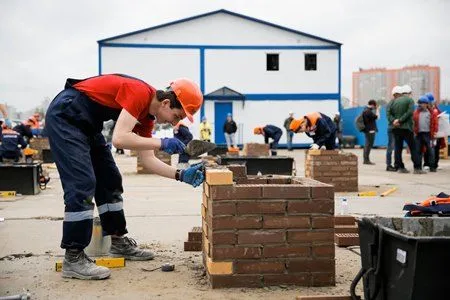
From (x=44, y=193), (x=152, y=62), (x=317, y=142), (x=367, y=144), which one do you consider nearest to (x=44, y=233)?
(x=44, y=193)

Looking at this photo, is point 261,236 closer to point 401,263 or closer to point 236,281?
point 236,281

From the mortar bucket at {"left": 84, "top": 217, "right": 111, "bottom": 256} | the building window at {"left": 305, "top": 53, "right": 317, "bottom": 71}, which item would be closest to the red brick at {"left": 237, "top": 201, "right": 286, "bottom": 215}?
the mortar bucket at {"left": 84, "top": 217, "right": 111, "bottom": 256}

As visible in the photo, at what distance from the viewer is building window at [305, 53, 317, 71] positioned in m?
36.2

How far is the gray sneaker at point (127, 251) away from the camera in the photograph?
530 cm

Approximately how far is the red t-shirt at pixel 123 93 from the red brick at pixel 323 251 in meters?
1.67

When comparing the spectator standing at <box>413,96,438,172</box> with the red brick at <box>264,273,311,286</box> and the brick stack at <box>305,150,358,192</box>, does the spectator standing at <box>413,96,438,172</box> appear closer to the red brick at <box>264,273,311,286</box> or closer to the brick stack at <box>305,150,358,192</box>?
the brick stack at <box>305,150,358,192</box>

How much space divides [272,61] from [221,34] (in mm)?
3552

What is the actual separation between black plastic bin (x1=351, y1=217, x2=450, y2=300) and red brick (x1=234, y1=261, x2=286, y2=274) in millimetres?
736

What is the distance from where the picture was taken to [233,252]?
427cm

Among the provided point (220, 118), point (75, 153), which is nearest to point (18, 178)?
point (75, 153)

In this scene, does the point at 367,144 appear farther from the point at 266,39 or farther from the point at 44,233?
the point at 266,39

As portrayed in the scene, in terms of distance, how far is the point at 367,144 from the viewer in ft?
60.5

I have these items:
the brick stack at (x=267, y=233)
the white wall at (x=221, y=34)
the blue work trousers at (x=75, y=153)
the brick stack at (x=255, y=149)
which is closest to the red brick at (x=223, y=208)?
the brick stack at (x=267, y=233)

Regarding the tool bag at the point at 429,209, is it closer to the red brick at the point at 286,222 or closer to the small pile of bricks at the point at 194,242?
the red brick at the point at 286,222
